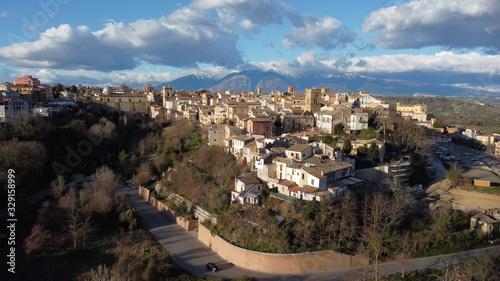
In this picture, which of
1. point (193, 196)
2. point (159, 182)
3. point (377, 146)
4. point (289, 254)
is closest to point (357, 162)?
point (377, 146)

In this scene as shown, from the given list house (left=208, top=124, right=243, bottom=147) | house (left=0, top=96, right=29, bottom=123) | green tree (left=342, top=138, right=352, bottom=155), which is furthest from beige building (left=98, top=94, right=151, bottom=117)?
green tree (left=342, top=138, right=352, bottom=155)

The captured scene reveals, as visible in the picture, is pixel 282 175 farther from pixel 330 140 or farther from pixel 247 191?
pixel 330 140

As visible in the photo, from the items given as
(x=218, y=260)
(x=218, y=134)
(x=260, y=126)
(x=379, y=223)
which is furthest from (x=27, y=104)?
(x=379, y=223)

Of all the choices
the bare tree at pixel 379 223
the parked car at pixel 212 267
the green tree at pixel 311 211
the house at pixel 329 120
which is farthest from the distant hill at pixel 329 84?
the parked car at pixel 212 267

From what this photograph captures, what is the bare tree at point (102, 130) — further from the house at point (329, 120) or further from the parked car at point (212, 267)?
the parked car at point (212, 267)

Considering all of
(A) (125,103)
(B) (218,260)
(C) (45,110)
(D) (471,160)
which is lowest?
(B) (218,260)

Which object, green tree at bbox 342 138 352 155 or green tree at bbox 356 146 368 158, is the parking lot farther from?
green tree at bbox 342 138 352 155
